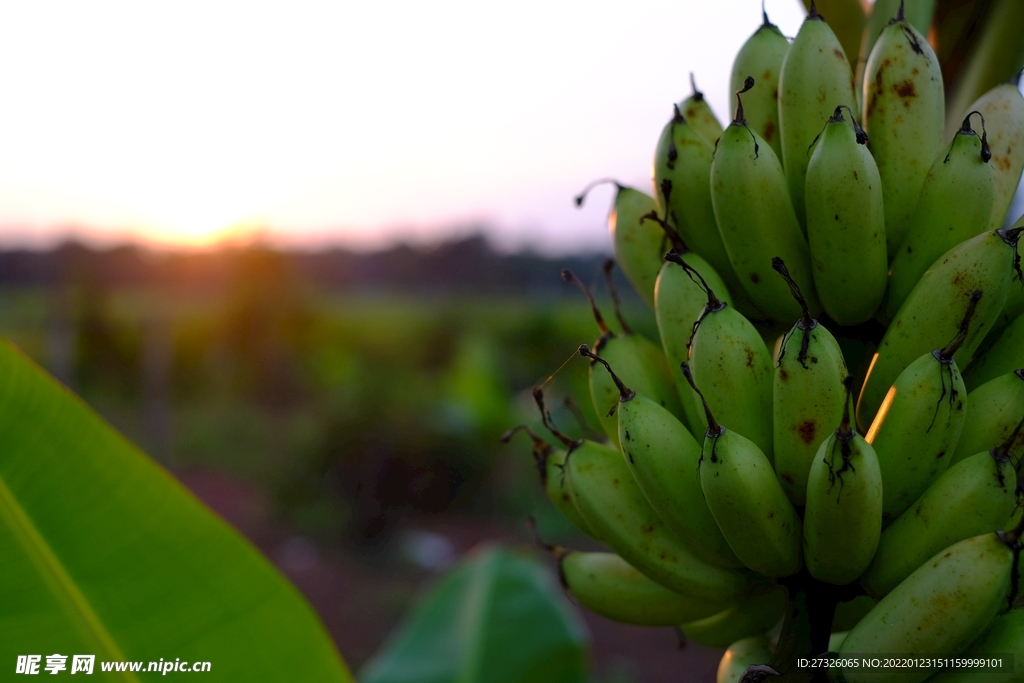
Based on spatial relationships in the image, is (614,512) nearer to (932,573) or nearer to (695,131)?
(932,573)

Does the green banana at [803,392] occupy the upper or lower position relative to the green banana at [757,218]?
lower

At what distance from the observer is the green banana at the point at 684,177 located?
673mm

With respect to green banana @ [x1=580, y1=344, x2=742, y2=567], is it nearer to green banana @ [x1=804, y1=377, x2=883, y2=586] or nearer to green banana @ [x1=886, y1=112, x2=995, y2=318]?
green banana @ [x1=804, y1=377, x2=883, y2=586]

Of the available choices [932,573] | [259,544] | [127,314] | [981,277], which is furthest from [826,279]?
[127,314]

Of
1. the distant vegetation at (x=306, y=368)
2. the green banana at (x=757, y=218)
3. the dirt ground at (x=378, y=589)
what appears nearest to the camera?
the green banana at (x=757, y=218)

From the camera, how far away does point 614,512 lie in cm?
64

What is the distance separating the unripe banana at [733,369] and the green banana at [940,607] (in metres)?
0.15

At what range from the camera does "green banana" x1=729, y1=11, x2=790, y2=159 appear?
0.72m

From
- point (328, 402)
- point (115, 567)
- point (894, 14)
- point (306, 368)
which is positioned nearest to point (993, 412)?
point (894, 14)

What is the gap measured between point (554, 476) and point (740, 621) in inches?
9.7

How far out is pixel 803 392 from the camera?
1.81 feet

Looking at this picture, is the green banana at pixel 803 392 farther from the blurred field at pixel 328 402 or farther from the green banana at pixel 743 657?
the blurred field at pixel 328 402

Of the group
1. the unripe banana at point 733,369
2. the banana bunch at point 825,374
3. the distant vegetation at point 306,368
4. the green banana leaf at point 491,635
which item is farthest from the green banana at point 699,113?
the distant vegetation at point 306,368

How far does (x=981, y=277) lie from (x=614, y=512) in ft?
1.18
